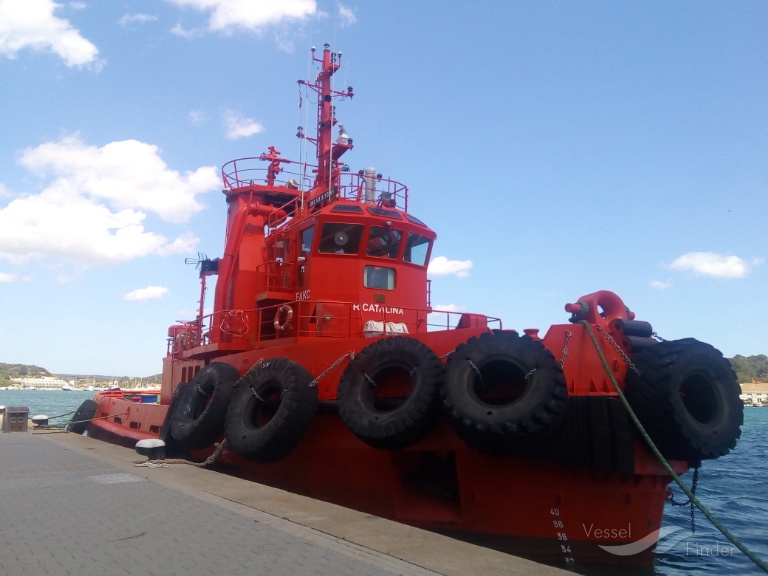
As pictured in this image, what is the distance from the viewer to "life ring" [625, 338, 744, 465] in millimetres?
6594

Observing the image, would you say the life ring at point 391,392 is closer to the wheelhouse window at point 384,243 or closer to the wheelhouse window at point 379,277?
the wheelhouse window at point 379,277

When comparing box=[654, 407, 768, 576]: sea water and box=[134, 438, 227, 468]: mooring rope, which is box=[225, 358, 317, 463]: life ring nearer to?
box=[134, 438, 227, 468]: mooring rope

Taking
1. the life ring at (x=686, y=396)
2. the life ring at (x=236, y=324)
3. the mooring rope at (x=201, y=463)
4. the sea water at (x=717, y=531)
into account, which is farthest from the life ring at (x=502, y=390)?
the life ring at (x=236, y=324)

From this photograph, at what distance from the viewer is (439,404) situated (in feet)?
24.1

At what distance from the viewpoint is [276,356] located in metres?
9.85

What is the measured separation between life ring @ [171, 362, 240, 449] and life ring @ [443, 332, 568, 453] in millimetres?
4660

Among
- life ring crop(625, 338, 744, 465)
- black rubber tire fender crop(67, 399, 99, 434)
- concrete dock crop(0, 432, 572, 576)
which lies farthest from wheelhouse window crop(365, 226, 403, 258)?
black rubber tire fender crop(67, 399, 99, 434)

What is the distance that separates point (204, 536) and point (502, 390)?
3693 mm

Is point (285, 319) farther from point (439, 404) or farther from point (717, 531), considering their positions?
point (717, 531)

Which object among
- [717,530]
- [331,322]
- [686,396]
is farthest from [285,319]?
[717,530]

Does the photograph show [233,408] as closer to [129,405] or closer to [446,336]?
[446,336]

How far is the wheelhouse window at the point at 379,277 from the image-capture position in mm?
10703

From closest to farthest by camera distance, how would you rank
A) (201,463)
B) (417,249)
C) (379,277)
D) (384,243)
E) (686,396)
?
(686,396) < (201,463) < (379,277) < (384,243) < (417,249)

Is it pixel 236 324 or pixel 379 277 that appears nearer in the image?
pixel 379 277
